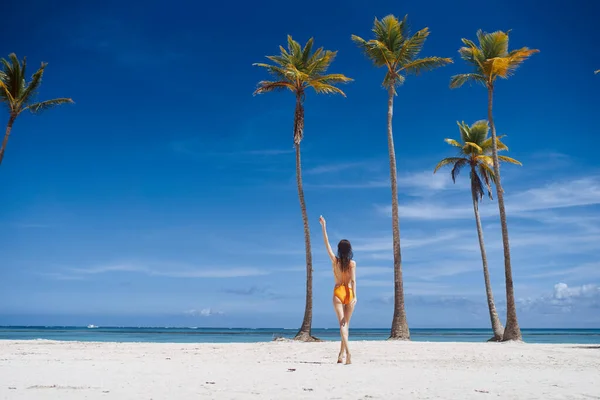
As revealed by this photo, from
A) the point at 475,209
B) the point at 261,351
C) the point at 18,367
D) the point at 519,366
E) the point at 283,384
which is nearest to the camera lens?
the point at 283,384

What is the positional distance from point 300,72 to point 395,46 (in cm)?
467

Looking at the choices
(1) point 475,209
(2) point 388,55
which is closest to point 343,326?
(2) point 388,55

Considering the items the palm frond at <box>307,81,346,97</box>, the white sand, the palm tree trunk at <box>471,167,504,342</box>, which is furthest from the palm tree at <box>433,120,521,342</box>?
the white sand

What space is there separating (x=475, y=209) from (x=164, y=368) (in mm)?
23372

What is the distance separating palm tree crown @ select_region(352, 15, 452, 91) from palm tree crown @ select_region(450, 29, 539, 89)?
5.25ft

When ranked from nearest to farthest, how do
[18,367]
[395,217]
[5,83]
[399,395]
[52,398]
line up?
[52,398], [399,395], [18,367], [395,217], [5,83]

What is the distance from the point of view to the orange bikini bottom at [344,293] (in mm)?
9734

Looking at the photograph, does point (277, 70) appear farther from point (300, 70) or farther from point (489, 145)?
point (489, 145)

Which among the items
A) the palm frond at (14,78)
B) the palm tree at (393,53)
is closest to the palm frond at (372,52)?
the palm tree at (393,53)

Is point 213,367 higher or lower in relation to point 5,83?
lower

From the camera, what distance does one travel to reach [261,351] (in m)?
15.2

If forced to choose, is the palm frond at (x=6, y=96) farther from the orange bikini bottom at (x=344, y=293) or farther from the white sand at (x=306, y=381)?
the orange bikini bottom at (x=344, y=293)

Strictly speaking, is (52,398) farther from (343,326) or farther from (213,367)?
(343,326)

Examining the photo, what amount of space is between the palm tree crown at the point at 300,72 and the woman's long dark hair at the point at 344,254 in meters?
15.2
